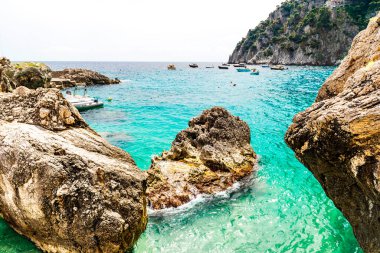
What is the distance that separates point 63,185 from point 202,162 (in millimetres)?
9486

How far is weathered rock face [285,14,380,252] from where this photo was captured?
19.1 ft

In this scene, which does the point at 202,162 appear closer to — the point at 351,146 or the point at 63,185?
the point at 63,185

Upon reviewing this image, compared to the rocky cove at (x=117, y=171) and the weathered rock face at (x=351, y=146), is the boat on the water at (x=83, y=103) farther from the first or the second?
the weathered rock face at (x=351, y=146)

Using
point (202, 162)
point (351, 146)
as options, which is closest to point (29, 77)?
point (202, 162)

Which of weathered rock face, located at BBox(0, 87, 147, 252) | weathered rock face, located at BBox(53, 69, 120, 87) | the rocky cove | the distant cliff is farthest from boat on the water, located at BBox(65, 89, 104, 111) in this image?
the distant cliff

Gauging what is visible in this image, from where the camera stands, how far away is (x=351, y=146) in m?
6.14

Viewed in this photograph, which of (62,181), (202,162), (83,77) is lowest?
(202,162)

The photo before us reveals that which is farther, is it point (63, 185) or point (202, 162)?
point (202, 162)

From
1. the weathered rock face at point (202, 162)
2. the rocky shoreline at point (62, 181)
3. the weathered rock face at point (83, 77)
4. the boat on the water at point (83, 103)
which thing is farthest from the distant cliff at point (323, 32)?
the rocky shoreline at point (62, 181)

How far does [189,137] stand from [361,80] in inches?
498

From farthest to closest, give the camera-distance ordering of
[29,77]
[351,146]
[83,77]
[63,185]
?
[83,77], [29,77], [63,185], [351,146]

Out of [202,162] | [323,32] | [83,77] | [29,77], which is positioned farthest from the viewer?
[323,32]

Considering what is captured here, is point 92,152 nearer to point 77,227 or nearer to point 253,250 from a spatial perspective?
point 77,227

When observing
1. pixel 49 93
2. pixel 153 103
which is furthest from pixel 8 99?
pixel 153 103
